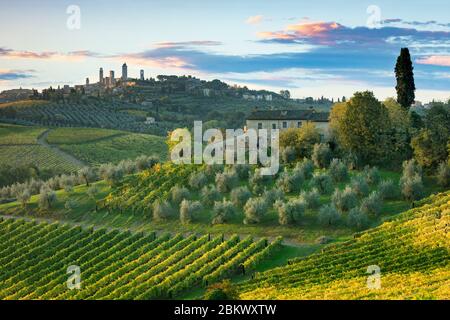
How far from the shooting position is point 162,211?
55.9 meters

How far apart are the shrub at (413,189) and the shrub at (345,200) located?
4.76 meters

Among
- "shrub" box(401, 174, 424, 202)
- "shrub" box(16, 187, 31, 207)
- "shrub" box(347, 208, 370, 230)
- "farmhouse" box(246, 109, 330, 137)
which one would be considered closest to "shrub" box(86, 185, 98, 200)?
"shrub" box(16, 187, 31, 207)

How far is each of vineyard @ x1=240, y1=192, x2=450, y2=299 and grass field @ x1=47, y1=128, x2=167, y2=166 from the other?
232ft

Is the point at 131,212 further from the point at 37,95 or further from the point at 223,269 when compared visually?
the point at 37,95

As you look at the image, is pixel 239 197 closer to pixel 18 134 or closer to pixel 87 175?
pixel 87 175

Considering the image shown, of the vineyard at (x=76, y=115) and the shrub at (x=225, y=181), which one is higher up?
the vineyard at (x=76, y=115)

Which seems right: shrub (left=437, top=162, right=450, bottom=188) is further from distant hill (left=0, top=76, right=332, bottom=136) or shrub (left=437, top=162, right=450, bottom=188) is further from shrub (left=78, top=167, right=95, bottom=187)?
distant hill (left=0, top=76, right=332, bottom=136)

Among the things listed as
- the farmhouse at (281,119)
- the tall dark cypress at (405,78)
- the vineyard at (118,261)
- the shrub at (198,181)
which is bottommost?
the vineyard at (118,261)

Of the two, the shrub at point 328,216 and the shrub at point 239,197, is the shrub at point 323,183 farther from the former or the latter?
the shrub at point 328,216

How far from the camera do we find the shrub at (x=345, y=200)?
170 ft

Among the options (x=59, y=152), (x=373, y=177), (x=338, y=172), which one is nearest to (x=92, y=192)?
(x=338, y=172)

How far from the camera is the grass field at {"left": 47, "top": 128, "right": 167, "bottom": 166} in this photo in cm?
11106

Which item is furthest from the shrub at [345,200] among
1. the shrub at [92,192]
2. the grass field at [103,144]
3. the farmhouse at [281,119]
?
the grass field at [103,144]

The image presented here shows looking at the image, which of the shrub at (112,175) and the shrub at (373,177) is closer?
the shrub at (373,177)
